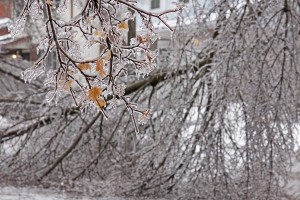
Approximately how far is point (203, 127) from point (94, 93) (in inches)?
234

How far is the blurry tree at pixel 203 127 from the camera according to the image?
776 centimetres

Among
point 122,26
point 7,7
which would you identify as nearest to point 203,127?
point 122,26

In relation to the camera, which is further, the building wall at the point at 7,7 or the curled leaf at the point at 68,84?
the building wall at the point at 7,7

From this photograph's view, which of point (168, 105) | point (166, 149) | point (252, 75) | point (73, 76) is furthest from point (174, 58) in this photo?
point (73, 76)

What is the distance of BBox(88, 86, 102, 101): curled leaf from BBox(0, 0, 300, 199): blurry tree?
13.4ft

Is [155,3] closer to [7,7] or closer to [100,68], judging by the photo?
[7,7]

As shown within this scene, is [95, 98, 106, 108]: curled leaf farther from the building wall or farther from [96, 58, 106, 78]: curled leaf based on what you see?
the building wall

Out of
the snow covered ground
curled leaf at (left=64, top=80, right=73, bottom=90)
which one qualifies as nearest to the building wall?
the snow covered ground

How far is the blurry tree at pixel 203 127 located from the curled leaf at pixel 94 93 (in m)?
4.08

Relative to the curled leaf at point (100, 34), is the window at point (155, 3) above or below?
above

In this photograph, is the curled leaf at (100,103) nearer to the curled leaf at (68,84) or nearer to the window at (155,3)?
the curled leaf at (68,84)

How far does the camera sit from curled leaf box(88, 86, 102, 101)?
8.13 ft

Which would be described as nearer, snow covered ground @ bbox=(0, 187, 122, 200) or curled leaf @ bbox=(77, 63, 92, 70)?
curled leaf @ bbox=(77, 63, 92, 70)

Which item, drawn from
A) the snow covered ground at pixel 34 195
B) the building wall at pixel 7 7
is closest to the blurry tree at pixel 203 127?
the snow covered ground at pixel 34 195
